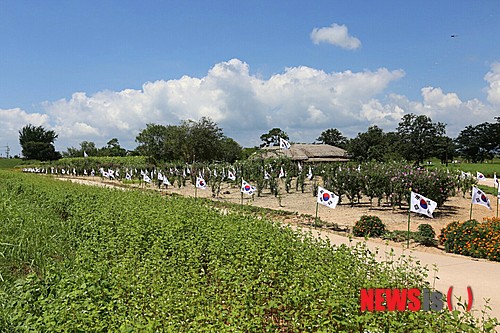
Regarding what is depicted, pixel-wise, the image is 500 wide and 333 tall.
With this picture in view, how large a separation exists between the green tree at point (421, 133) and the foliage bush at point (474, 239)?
48936 mm

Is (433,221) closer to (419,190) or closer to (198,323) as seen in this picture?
(419,190)

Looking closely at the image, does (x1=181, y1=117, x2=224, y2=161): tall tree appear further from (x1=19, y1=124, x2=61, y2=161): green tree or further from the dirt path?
(x1=19, y1=124, x2=61, y2=161): green tree

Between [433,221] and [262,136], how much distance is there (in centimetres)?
6183

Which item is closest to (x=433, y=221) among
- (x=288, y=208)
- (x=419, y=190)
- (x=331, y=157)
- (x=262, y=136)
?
(x=419, y=190)

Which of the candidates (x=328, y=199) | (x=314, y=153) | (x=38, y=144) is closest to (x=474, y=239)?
(x=328, y=199)

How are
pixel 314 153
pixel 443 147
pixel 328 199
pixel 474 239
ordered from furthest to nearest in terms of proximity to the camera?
pixel 443 147, pixel 314 153, pixel 328 199, pixel 474 239

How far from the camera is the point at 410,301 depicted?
12.6 feet

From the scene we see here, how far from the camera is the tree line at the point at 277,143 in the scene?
144 ft

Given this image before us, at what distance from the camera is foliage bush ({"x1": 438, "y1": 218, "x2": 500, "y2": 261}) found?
25.8ft

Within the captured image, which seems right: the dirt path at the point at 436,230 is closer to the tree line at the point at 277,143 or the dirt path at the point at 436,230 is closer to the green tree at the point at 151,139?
the tree line at the point at 277,143

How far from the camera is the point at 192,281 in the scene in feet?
15.1

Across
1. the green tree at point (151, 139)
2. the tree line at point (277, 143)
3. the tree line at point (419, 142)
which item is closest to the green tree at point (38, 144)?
the tree line at point (277, 143)

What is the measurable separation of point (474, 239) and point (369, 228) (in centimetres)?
228

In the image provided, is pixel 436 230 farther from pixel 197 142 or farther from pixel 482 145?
pixel 482 145
